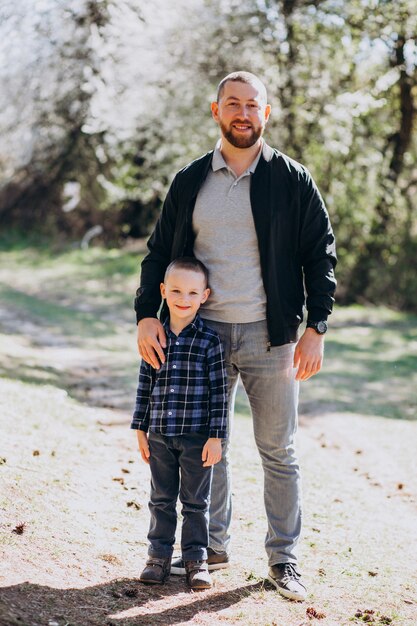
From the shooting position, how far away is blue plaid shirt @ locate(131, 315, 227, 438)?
355cm

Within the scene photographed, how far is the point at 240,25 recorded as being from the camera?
41.5 ft

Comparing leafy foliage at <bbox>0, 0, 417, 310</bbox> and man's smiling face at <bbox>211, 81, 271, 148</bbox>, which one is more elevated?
leafy foliage at <bbox>0, 0, 417, 310</bbox>

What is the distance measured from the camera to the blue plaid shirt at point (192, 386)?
355 centimetres

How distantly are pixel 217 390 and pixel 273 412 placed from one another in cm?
27

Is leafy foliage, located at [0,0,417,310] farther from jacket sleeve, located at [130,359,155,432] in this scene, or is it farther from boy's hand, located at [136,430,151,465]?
boy's hand, located at [136,430,151,465]

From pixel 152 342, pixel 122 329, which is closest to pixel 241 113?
pixel 152 342

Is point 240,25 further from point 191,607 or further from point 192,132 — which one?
point 191,607

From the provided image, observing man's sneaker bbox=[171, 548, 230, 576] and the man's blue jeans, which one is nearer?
the man's blue jeans

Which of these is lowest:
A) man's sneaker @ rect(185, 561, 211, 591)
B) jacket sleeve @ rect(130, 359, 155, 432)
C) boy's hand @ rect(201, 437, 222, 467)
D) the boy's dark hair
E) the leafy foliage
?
man's sneaker @ rect(185, 561, 211, 591)

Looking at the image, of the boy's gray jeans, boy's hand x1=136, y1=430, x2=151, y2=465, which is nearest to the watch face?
the boy's gray jeans

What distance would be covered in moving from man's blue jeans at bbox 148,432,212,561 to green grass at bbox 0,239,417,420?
13.9ft

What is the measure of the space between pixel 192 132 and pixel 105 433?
820 cm

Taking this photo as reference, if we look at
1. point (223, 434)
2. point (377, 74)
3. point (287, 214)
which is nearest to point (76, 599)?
point (223, 434)

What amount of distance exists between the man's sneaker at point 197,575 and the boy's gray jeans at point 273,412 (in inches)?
11.7
